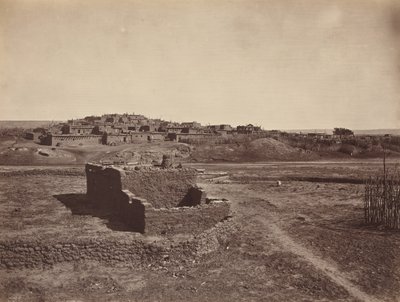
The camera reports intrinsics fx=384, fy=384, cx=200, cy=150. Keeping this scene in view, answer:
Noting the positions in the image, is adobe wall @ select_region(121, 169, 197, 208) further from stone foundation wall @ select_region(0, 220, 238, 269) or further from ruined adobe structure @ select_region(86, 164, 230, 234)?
stone foundation wall @ select_region(0, 220, 238, 269)

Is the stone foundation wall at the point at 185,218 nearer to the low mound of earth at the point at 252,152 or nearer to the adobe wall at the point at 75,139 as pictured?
the low mound of earth at the point at 252,152

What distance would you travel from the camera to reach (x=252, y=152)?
54875mm

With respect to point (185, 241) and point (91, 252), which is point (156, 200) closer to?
point (185, 241)

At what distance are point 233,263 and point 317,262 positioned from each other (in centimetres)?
310

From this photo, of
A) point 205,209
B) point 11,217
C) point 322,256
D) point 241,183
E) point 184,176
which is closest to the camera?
point 322,256

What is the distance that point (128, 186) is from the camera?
18.4 metres

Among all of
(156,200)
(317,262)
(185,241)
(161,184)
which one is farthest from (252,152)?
(185,241)

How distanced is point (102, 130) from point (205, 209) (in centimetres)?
4803

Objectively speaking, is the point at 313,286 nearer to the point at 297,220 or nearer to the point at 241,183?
the point at 297,220

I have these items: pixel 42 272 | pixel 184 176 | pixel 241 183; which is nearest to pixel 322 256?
pixel 184 176

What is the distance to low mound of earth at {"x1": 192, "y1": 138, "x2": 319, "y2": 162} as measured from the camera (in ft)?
169

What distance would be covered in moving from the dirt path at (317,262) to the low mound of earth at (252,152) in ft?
105

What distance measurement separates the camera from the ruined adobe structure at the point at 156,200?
15.3 m

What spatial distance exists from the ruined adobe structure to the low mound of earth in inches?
1160
